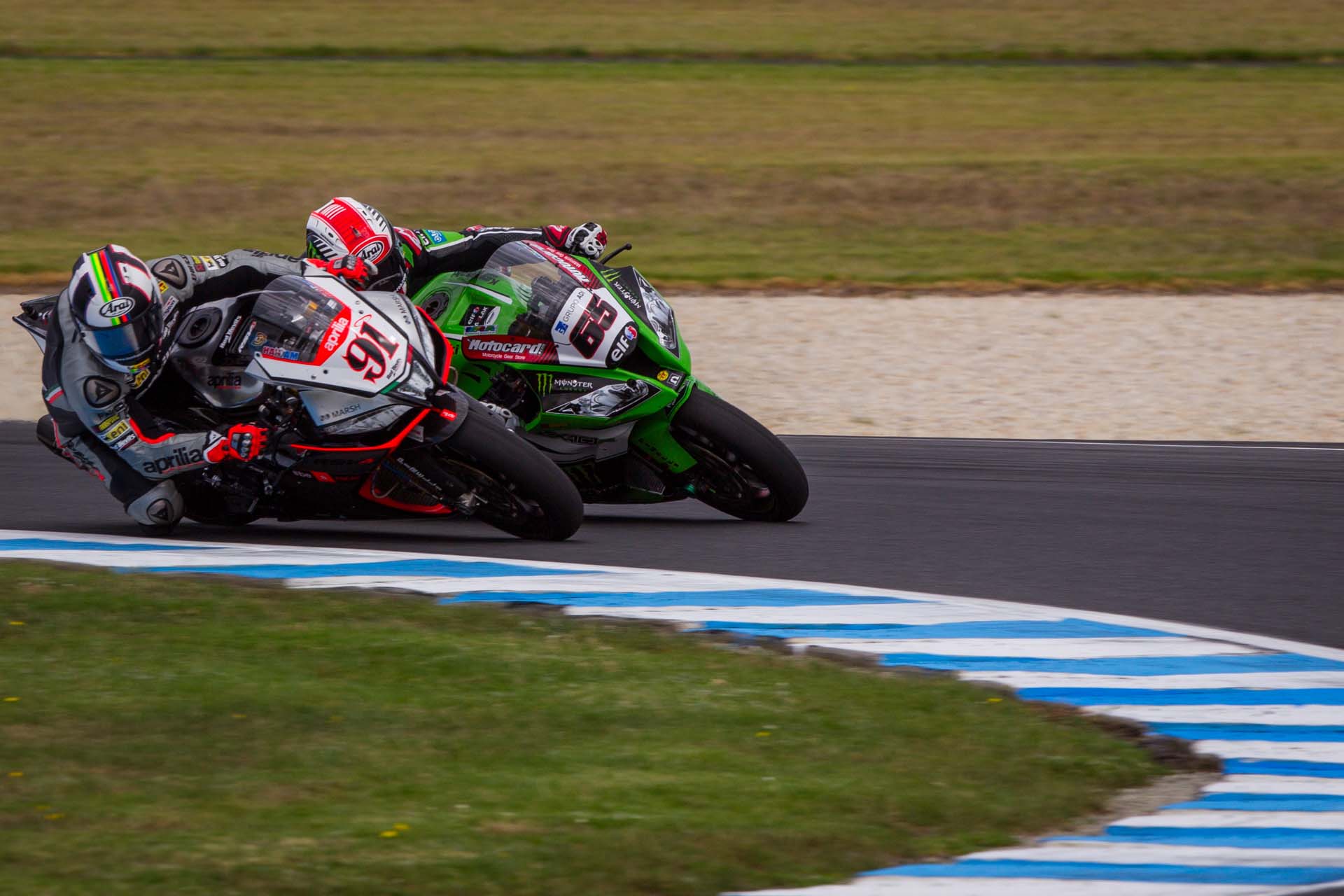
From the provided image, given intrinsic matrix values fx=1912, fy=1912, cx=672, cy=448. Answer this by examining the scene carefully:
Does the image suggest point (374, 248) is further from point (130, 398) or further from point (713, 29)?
point (713, 29)

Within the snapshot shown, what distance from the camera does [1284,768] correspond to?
535 cm

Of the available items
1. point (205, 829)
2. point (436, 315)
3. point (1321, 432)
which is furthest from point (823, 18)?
point (205, 829)

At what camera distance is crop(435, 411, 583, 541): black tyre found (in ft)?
25.4

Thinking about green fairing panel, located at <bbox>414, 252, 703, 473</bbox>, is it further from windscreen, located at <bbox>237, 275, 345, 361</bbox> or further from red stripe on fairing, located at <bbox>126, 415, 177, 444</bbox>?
red stripe on fairing, located at <bbox>126, 415, 177, 444</bbox>

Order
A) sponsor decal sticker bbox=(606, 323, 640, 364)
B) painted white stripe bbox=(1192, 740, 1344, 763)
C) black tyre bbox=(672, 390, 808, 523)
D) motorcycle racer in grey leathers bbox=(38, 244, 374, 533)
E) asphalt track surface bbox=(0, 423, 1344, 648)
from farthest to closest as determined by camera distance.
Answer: black tyre bbox=(672, 390, 808, 523), sponsor decal sticker bbox=(606, 323, 640, 364), motorcycle racer in grey leathers bbox=(38, 244, 374, 533), asphalt track surface bbox=(0, 423, 1344, 648), painted white stripe bbox=(1192, 740, 1344, 763)

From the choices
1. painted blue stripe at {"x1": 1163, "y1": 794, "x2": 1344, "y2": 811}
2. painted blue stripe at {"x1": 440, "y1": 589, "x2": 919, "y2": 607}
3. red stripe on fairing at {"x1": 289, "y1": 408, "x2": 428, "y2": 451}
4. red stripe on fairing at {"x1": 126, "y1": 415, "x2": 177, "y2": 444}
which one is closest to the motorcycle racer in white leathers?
red stripe on fairing at {"x1": 289, "y1": 408, "x2": 428, "y2": 451}

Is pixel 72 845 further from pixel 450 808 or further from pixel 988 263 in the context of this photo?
pixel 988 263

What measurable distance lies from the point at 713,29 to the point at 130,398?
933 inches

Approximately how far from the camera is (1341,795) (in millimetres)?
5090

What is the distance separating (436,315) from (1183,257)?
1089 centimetres

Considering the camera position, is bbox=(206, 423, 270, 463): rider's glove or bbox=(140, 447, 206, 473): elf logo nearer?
bbox=(206, 423, 270, 463): rider's glove

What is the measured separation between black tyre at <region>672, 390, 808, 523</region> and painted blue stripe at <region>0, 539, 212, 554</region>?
6.83 feet

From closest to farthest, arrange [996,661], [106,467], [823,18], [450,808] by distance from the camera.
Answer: [450,808] < [996,661] < [106,467] < [823,18]

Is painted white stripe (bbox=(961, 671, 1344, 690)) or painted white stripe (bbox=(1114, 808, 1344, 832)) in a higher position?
painted white stripe (bbox=(961, 671, 1344, 690))
